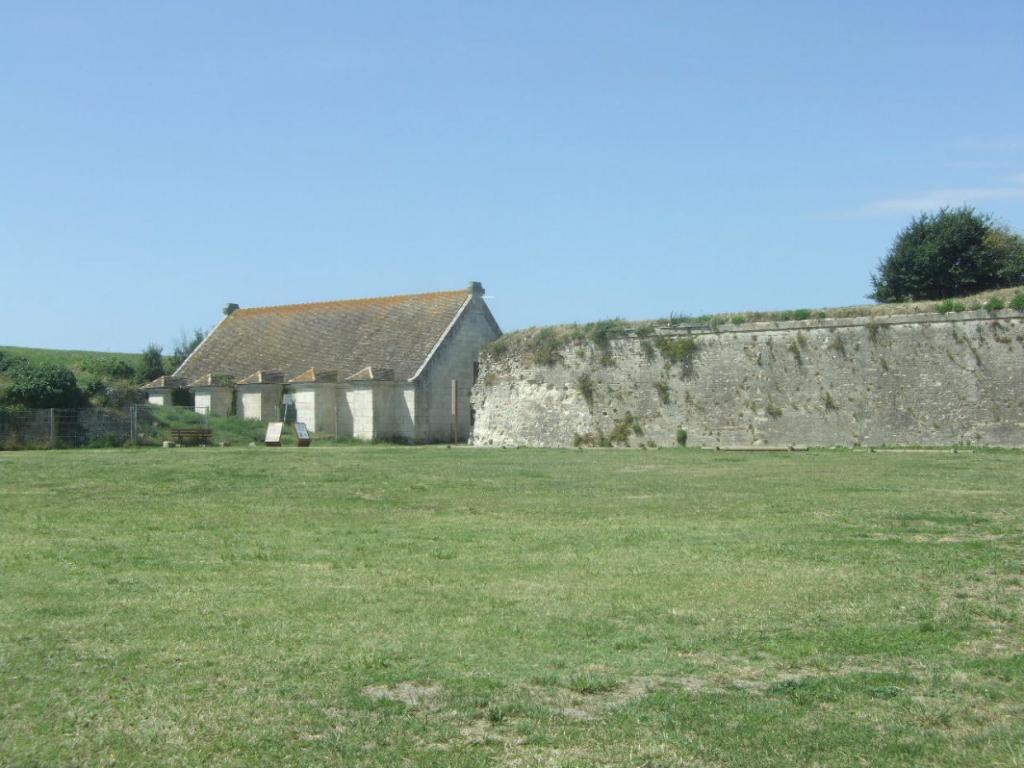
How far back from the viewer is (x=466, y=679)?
21.3ft

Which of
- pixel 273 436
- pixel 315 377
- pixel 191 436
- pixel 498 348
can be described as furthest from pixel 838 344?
pixel 191 436

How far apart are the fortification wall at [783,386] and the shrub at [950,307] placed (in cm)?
22

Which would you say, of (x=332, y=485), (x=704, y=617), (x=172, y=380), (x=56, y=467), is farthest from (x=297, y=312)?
(x=704, y=617)

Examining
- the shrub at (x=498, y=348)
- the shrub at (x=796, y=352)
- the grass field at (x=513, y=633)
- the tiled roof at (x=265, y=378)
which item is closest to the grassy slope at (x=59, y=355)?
the tiled roof at (x=265, y=378)

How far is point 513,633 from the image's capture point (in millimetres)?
7641

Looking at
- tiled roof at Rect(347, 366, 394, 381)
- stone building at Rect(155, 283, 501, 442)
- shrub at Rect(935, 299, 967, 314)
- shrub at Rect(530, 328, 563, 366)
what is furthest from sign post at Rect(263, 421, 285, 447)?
shrub at Rect(935, 299, 967, 314)

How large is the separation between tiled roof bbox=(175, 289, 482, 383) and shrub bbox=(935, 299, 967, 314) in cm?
1799

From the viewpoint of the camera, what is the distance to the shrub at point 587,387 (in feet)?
120

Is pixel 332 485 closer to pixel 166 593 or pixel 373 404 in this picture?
pixel 166 593

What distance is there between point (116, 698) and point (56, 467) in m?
A: 17.5

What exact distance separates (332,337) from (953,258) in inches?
926

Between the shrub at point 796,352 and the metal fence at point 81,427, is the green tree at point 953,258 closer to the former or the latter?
the shrub at point 796,352

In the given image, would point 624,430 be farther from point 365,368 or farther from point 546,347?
point 365,368

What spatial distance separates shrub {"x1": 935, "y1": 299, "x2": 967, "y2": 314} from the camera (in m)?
31.1
